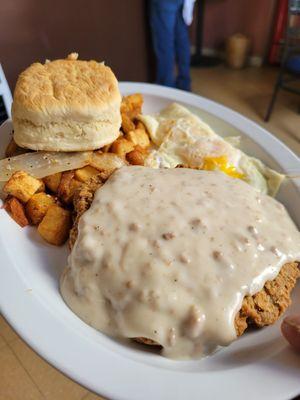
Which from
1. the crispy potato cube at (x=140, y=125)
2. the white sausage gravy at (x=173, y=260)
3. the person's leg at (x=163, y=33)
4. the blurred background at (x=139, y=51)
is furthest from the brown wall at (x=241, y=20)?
the white sausage gravy at (x=173, y=260)

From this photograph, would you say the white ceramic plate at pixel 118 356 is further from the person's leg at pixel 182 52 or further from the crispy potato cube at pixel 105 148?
the person's leg at pixel 182 52

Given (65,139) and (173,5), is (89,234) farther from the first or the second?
(173,5)

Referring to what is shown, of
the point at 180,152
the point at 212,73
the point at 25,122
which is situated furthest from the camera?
the point at 212,73

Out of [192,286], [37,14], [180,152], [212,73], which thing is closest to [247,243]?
[192,286]

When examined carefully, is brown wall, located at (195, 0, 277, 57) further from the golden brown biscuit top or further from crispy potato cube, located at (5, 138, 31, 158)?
crispy potato cube, located at (5, 138, 31, 158)

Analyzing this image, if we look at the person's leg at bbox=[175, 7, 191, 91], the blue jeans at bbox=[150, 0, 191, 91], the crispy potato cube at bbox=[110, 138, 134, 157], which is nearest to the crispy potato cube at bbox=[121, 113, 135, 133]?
the crispy potato cube at bbox=[110, 138, 134, 157]
